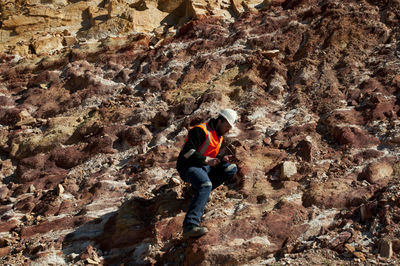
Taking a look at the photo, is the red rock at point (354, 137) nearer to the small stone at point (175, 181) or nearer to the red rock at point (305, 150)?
the red rock at point (305, 150)

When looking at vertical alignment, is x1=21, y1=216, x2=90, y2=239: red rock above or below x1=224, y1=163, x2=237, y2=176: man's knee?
below

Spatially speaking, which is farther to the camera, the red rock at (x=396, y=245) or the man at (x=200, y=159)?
the man at (x=200, y=159)

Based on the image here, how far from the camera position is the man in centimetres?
476

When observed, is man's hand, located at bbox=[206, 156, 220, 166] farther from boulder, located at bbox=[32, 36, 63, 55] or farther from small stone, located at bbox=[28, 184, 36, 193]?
boulder, located at bbox=[32, 36, 63, 55]

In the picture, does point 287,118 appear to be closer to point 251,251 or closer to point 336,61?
point 336,61

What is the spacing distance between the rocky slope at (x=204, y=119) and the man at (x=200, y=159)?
29 centimetres

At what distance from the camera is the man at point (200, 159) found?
476 centimetres

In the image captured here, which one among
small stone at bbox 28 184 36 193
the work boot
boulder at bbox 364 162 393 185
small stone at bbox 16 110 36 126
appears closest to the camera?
the work boot

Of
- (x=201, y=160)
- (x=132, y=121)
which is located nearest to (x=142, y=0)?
(x=132, y=121)

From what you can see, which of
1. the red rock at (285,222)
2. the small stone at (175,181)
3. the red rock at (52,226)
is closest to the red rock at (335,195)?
the red rock at (285,222)

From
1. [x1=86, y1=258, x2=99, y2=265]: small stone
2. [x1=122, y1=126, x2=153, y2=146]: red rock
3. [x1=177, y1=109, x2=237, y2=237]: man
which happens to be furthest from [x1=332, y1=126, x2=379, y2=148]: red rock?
[x1=86, y1=258, x2=99, y2=265]: small stone

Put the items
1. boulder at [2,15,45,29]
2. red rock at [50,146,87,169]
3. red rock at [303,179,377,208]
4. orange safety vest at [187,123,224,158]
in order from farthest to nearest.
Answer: boulder at [2,15,45,29] < red rock at [50,146,87,169] < orange safety vest at [187,123,224,158] < red rock at [303,179,377,208]

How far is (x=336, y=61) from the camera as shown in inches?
325

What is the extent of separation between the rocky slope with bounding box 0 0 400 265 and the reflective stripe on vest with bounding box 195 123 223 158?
72 cm
